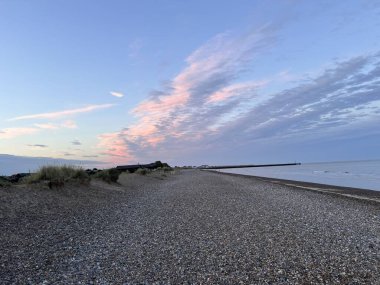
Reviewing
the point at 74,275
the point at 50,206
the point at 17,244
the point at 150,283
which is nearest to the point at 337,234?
the point at 150,283

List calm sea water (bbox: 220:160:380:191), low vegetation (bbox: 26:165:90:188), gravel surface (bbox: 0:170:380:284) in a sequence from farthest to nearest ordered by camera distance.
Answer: calm sea water (bbox: 220:160:380:191) → low vegetation (bbox: 26:165:90:188) → gravel surface (bbox: 0:170:380:284)

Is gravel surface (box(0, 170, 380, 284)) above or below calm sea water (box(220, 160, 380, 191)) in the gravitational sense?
below

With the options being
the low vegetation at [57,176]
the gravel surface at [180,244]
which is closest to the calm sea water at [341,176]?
the gravel surface at [180,244]

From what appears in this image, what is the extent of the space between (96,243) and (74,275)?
2.96 m

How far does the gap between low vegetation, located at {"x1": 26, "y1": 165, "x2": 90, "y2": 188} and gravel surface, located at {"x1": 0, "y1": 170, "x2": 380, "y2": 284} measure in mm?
2747

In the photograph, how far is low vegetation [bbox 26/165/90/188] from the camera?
20172 mm

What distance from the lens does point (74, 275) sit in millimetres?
7551

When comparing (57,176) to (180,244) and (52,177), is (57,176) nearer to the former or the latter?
(52,177)

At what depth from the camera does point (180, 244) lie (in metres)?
10.3

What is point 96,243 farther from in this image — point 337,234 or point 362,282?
point 337,234

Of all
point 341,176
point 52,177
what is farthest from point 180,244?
point 341,176

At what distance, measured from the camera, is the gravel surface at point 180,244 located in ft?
24.9

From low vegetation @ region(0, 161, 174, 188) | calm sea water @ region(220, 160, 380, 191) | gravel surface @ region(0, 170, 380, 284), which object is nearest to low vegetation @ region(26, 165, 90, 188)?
low vegetation @ region(0, 161, 174, 188)

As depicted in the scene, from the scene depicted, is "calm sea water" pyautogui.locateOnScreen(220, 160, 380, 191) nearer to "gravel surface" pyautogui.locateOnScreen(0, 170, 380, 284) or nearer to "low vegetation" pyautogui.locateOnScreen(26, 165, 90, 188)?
"gravel surface" pyautogui.locateOnScreen(0, 170, 380, 284)
